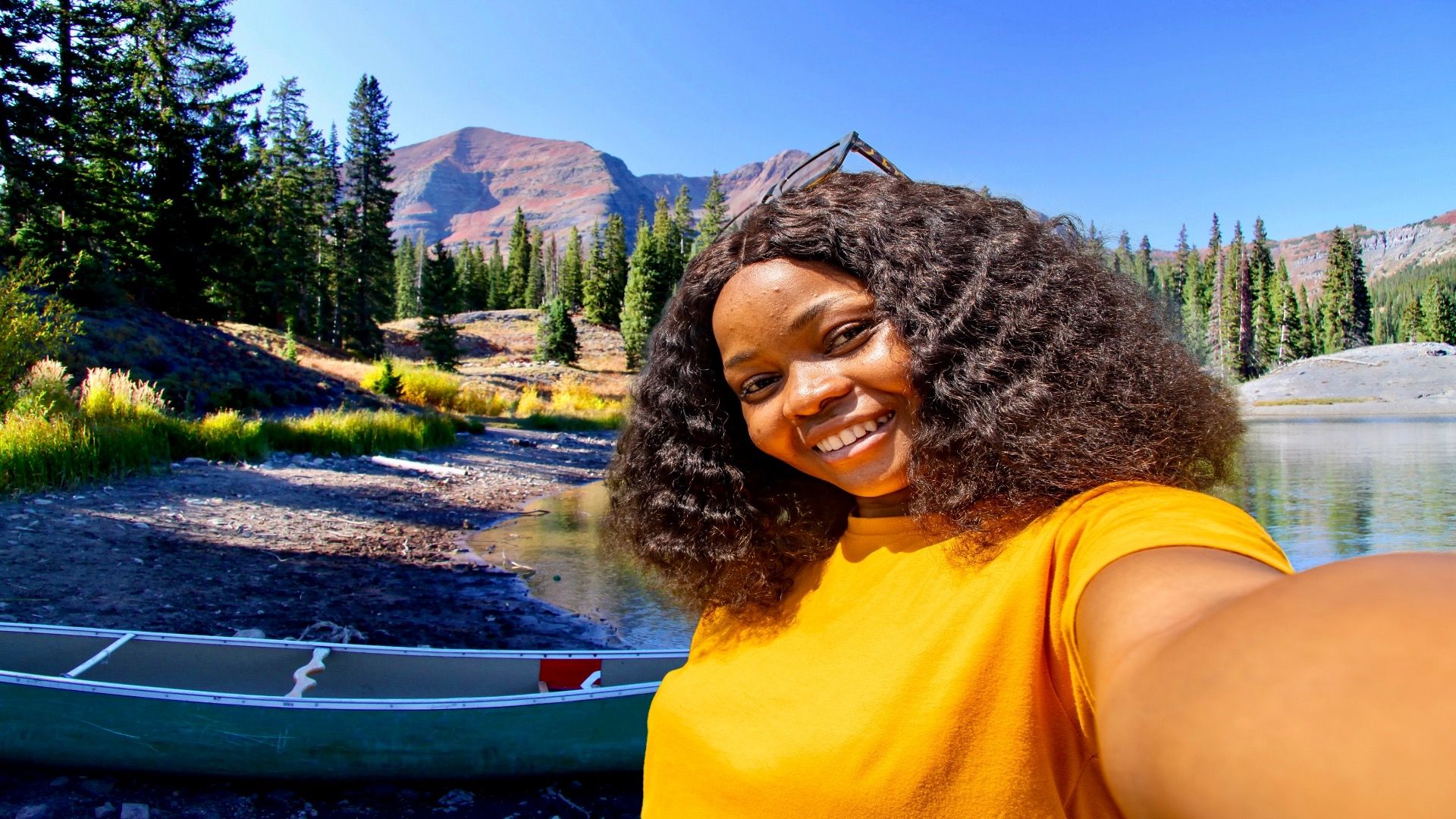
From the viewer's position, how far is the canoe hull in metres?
3.87

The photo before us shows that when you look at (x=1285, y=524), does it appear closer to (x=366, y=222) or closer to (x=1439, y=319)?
(x=366, y=222)

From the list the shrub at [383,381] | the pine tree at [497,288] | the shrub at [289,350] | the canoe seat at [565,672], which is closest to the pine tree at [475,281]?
the pine tree at [497,288]

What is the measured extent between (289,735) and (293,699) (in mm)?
177

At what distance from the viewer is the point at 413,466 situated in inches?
619

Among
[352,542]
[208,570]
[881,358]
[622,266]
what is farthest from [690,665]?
Answer: [622,266]

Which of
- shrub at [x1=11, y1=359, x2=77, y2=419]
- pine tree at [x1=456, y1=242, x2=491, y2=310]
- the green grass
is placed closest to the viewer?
the green grass

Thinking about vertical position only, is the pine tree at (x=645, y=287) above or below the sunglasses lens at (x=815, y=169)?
above

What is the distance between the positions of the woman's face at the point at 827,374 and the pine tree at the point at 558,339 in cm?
5380

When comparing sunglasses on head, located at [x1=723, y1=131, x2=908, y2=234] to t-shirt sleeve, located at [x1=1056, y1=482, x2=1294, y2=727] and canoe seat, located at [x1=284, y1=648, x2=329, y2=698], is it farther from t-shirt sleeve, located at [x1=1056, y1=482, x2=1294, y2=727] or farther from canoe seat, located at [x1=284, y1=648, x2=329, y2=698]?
canoe seat, located at [x1=284, y1=648, x2=329, y2=698]

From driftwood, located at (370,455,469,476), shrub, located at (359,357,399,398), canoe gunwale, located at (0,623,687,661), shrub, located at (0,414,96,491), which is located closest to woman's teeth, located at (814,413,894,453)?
canoe gunwale, located at (0,623,687,661)

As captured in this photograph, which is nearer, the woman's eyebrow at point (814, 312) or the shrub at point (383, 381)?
the woman's eyebrow at point (814, 312)

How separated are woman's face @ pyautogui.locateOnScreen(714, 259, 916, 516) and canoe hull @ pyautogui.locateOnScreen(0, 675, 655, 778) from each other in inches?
130

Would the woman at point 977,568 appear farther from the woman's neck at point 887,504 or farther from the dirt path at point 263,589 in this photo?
the dirt path at point 263,589

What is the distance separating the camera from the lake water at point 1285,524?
799 centimetres
